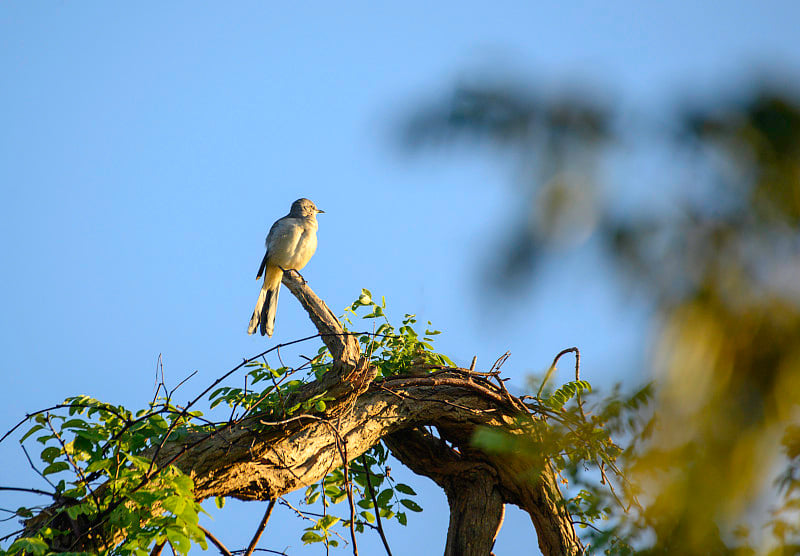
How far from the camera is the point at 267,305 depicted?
4402 mm

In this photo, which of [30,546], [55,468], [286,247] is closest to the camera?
[30,546]

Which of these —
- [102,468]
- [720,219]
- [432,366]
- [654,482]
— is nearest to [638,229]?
[720,219]

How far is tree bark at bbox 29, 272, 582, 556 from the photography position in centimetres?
263

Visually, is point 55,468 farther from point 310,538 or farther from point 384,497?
point 384,497

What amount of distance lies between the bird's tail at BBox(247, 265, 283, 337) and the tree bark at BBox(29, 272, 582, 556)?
874mm

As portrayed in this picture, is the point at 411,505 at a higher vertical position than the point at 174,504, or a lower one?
higher

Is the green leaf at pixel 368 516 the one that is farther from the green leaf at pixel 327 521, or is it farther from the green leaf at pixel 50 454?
the green leaf at pixel 50 454

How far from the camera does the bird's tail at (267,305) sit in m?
4.20

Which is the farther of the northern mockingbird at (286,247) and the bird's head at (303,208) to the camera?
the bird's head at (303,208)

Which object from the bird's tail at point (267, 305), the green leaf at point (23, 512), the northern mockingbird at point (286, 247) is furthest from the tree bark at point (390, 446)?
the northern mockingbird at point (286, 247)

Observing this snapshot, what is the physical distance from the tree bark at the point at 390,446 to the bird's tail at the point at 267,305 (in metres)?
0.87

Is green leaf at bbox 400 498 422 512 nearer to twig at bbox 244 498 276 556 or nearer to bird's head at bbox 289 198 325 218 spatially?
twig at bbox 244 498 276 556

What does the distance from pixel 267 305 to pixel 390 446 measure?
145 cm

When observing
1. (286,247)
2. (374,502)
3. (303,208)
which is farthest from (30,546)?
(303,208)
